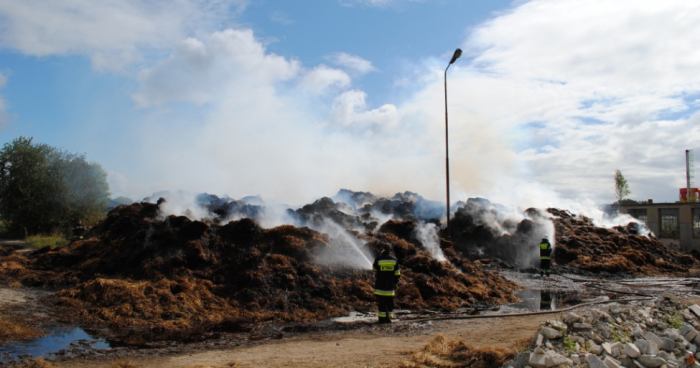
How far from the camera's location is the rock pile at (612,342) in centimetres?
792

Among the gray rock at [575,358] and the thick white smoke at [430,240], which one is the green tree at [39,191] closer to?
the thick white smoke at [430,240]

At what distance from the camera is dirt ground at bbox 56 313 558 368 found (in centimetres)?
855

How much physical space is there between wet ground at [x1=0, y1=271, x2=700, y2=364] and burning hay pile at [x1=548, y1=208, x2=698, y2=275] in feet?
23.1

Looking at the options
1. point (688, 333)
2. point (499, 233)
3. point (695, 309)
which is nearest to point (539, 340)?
point (688, 333)

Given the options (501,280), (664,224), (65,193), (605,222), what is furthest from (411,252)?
(664,224)

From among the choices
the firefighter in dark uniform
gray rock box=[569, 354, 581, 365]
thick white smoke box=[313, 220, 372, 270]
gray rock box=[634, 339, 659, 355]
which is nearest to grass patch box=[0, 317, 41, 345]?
the firefighter in dark uniform

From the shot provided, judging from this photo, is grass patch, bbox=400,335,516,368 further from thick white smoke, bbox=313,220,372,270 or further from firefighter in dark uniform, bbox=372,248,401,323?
thick white smoke, bbox=313,220,372,270

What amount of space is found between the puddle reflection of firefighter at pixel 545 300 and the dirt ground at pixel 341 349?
354 centimetres

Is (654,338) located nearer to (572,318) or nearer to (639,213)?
(572,318)

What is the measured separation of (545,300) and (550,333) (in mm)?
9106

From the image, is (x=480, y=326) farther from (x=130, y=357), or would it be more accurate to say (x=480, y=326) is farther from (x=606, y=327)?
(x=130, y=357)

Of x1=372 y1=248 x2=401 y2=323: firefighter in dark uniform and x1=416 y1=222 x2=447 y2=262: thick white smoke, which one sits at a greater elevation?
x1=416 y1=222 x2=447 y2=262: thick white smoke

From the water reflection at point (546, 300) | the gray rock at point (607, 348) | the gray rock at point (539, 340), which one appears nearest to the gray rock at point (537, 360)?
the gray rock at point (539, 340)

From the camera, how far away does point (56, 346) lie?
9906 mm
